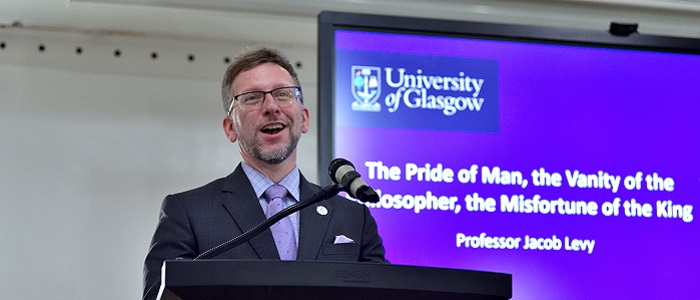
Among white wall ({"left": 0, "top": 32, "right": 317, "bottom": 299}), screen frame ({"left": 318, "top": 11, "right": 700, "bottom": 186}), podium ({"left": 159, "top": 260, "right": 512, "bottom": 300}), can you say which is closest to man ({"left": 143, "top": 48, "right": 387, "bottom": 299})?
podium ({"left": 159, "top": 260, "right": 512, "bottom": 300})

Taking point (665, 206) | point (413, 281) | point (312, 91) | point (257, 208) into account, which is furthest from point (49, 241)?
point (413, 281)

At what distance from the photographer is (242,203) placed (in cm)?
268

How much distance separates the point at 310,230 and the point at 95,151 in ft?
6.11

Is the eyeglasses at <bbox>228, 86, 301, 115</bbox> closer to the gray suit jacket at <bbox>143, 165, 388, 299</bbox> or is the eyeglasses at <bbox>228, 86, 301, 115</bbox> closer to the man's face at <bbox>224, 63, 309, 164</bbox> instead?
the man's face at <bbox>224, 63, 309, 164</bbox>

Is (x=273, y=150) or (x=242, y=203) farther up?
(x=273, y=150)

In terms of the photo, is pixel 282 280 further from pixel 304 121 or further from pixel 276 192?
pixel 304 121

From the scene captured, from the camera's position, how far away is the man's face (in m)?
2.64

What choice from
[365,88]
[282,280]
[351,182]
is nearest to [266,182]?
[351,182]

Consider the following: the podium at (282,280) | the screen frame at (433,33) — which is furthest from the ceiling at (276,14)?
the podium at (282,280)

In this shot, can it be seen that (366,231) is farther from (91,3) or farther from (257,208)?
(91,3)

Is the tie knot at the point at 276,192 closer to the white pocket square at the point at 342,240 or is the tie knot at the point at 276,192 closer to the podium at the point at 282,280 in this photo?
the white pocket square at the point at 342,240

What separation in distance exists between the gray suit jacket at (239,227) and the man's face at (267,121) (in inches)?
4.2

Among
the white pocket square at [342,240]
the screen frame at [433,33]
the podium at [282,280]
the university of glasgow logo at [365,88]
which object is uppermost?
the screen frame at [433,33]

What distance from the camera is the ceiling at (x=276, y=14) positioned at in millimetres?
4156
